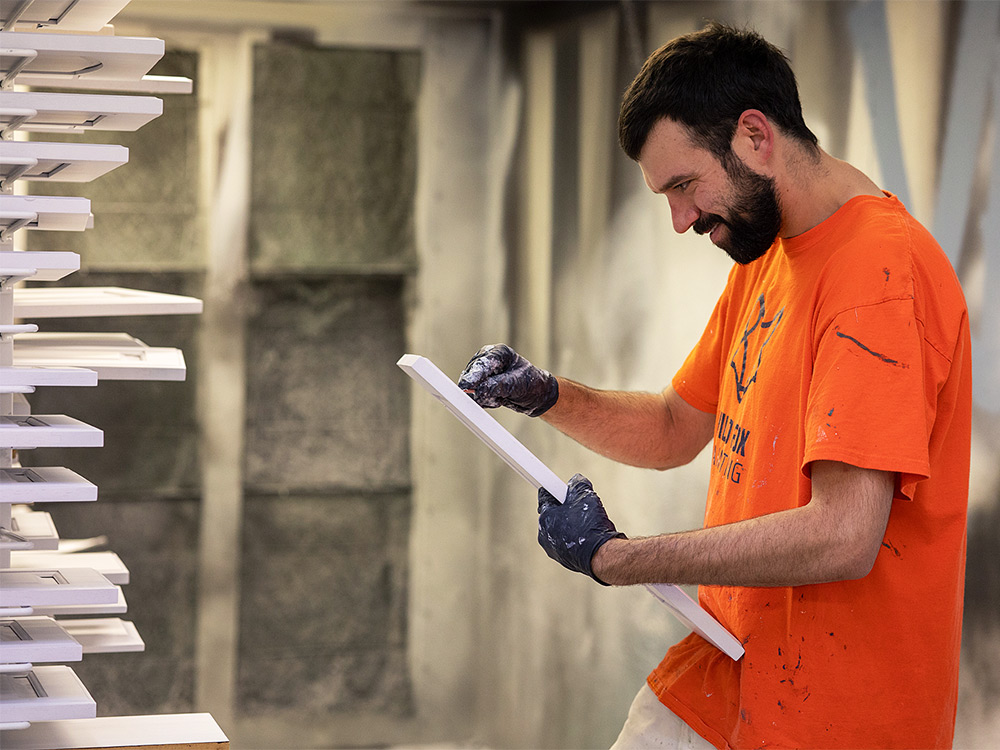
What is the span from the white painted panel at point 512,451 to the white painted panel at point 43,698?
516 mm

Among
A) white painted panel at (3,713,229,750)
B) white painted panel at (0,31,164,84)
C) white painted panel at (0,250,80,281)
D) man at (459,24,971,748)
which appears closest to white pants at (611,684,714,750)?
man at (459,24,971,748)

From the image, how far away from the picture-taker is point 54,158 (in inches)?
46.3

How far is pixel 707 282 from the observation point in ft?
7.76

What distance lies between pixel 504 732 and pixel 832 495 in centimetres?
243

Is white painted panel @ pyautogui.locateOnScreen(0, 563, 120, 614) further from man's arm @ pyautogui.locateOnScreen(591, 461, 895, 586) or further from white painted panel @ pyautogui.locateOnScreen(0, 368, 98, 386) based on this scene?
man's arm @ pyautogui.locateOnScreen(591, 461, 895, 586)

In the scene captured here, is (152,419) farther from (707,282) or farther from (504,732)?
(707,282)

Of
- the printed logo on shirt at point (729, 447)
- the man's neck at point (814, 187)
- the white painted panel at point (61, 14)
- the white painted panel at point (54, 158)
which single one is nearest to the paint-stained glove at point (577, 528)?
the printed logo on shirt at point (729, 447)

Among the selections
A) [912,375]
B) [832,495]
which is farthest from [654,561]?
[912,375]

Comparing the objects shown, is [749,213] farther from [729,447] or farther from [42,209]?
[42,209]

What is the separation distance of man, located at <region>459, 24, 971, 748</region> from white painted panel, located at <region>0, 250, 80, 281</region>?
0.65 metres

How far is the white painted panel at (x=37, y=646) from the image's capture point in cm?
115

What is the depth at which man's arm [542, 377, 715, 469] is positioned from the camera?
1711 mm

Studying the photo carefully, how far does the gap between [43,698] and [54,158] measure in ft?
1.97

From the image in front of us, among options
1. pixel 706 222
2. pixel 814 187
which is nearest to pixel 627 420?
pixel 706 222
